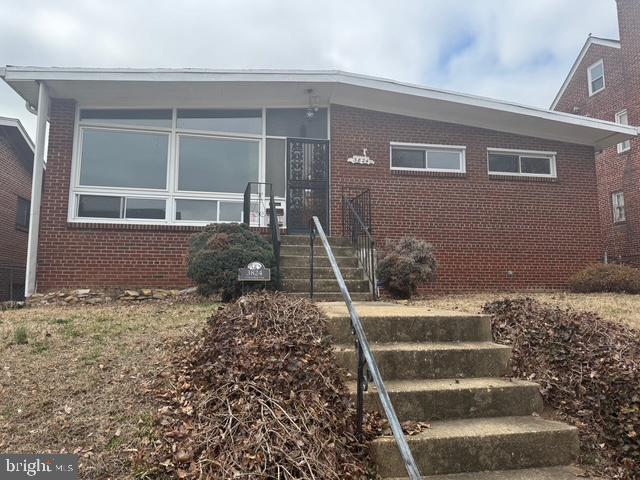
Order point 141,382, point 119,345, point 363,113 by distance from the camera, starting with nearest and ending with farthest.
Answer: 1. point 141,382
2. point 119,345
3. point 363,113

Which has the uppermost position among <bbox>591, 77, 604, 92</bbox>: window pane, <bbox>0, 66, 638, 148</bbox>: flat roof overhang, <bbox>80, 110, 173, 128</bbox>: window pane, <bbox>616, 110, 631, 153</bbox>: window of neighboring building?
<bbox>591, 77, 604, 92</bbox>: window pane

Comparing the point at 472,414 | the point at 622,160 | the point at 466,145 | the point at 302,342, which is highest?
the point at 622,160

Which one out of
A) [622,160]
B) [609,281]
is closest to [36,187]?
[609,281]

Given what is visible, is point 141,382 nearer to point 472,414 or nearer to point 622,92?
point 472,414

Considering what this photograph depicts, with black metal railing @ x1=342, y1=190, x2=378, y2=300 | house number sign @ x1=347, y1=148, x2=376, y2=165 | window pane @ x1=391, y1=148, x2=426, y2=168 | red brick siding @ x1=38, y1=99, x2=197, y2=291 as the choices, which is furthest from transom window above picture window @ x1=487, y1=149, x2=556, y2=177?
red brick siding @ x1=38, y1=99, x2=197, y2=291

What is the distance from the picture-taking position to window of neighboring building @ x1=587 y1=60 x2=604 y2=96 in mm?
18641

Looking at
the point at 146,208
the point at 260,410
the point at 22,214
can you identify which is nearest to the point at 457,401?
the point at 260,410

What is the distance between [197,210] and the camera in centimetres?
973

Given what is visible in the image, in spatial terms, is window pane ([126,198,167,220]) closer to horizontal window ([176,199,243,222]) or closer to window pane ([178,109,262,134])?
horizontal window ([176,199,243,222])

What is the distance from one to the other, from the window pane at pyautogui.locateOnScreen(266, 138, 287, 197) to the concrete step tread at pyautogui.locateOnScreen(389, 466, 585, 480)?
783cm

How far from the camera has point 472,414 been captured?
3279 mm

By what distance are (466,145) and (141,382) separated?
912 cm

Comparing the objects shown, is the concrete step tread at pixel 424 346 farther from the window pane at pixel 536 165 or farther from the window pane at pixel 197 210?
the window pane at pixel 536 165

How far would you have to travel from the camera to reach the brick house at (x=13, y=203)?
580 inches
